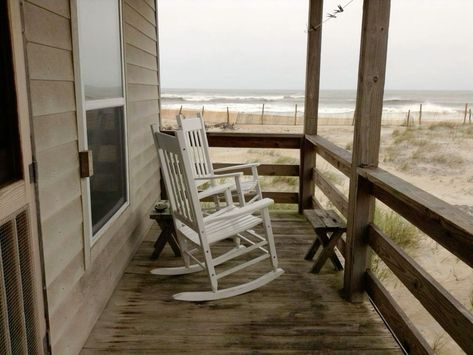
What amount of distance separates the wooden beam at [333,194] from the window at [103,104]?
1.54 m

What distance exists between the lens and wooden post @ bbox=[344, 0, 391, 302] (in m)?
2.23

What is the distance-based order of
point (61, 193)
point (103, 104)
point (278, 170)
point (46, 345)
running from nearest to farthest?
point (46, 345) < point (61, 193) < point (103, 104) < point (278, 170)

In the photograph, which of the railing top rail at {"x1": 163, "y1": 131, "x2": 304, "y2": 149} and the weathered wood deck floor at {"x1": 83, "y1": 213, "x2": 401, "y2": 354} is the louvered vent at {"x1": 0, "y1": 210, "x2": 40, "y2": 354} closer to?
the weathered wood deck floor at {"x1": 83, "y1": 213, "x2": 401, "y2": 354}

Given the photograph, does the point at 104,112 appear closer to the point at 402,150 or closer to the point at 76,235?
the point at 76,235

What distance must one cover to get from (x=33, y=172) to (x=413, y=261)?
1579mm

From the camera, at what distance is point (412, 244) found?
192 inches

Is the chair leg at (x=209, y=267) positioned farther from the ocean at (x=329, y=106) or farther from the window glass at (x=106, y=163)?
the ocean at (x=329, y=106)

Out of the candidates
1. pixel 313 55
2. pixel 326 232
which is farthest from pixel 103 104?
pixel 313 55

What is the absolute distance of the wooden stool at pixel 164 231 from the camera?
309 centimetres

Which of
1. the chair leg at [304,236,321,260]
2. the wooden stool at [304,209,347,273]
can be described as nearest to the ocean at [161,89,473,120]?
the chair leg at [304,236,321,260]

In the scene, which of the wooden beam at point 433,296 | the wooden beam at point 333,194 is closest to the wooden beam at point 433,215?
the wooden beam at point 433,296

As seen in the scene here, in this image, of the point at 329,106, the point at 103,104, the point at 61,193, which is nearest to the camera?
the point at 61,193

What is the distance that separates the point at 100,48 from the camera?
2408mm

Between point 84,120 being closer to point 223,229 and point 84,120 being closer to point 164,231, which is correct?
point 223,229
